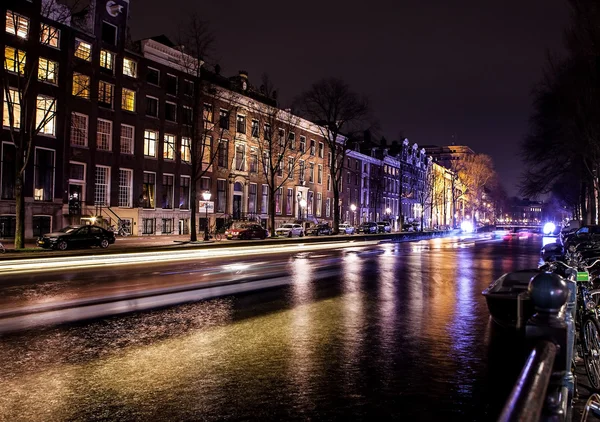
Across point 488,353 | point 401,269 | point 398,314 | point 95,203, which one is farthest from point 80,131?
point 488,353

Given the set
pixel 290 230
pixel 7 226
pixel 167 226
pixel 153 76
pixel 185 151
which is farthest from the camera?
pixel 290 230

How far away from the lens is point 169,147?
47.7m

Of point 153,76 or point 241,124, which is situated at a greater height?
point 153,76

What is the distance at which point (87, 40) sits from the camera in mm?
40156

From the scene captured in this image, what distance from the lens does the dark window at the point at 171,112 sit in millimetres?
47744

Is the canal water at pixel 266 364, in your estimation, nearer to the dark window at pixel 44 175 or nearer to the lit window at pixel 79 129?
the dark window at pixel 44 175

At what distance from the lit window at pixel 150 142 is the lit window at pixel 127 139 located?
5.38 ft

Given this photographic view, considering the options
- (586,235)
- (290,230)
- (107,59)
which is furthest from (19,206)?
(290,230)

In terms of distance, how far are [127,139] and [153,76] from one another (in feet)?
21.8

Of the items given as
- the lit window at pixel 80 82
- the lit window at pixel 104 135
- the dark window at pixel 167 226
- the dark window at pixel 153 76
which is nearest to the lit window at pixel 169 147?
the dark window at pixel 153 76

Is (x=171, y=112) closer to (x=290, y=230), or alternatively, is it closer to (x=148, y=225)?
(x=148, y=225)

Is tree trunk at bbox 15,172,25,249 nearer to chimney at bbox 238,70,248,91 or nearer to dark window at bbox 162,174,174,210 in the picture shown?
dark window at bbox 162,174,174,210

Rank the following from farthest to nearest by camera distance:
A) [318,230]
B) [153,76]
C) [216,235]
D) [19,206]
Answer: [318,230] < [216,235] < [153,76] < [19,206]

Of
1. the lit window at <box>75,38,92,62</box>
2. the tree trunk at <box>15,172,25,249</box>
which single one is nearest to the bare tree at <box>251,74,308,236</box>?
the lit window at <box>75,38,92,62</box>
